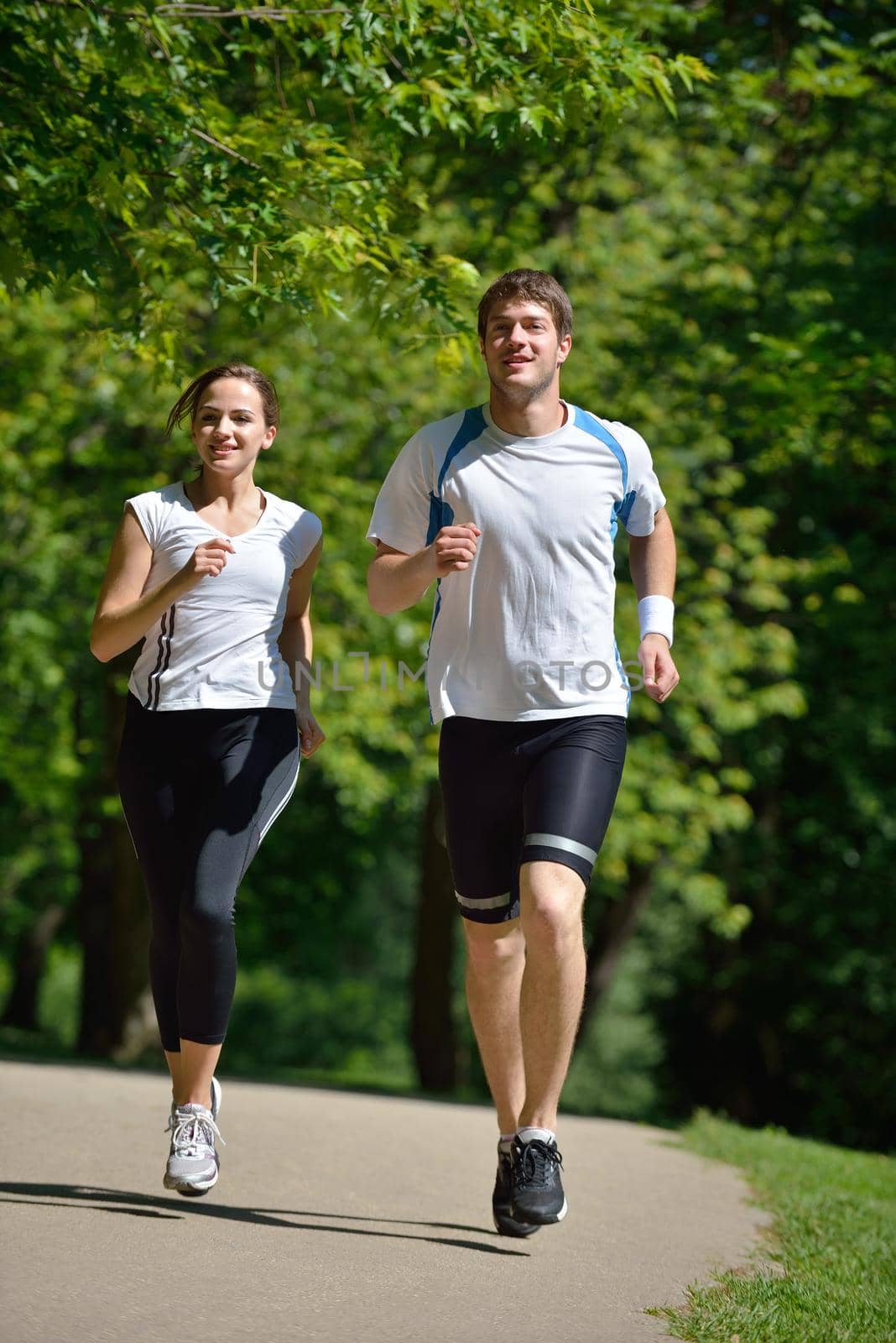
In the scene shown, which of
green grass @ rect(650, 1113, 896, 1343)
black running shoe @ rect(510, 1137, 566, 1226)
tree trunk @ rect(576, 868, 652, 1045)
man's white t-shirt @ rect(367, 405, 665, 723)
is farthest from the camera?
tree trunk @ rect(576, 868, 652, 1045)

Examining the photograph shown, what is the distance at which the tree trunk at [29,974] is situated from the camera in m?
30.0

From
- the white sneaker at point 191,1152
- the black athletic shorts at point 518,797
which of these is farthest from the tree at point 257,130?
the white sneaker at point 191,1152

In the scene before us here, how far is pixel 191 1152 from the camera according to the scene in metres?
4.57

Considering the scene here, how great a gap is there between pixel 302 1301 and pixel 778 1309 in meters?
1.10

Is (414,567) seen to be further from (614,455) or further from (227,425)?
(227,425)

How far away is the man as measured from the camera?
4.54 meters

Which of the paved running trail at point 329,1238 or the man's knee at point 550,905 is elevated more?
the man's knee at point 550,905

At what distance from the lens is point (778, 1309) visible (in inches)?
154

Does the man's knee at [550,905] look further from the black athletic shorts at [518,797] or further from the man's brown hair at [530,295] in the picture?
the man's brown hair at [530,295]

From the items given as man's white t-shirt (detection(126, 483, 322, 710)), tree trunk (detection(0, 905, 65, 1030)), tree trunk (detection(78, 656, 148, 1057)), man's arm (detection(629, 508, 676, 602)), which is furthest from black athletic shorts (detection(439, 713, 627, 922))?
tree trunk (detection(0, 905, 65, 1030))

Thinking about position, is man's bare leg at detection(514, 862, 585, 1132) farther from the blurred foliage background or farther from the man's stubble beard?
the blurred foliage background

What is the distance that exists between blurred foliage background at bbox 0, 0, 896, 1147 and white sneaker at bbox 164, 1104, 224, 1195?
3.00 m

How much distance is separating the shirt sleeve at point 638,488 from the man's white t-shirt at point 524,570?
0.10 ft

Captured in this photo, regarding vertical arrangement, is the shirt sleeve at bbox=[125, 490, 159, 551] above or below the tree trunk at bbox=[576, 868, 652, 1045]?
above
